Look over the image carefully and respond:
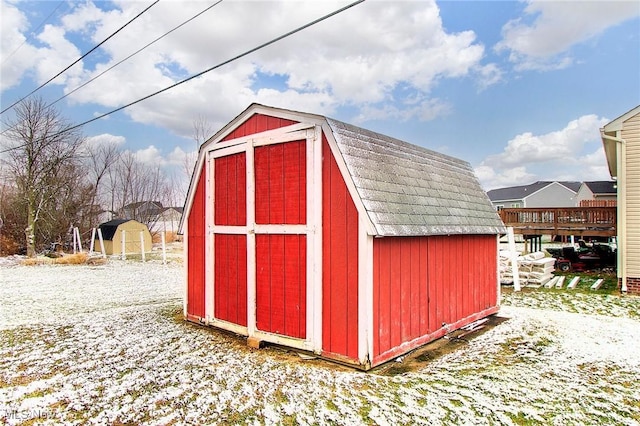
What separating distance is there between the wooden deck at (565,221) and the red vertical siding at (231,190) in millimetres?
10461

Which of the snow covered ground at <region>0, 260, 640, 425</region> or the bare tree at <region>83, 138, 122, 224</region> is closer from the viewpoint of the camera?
the snow covered ground at <region>0, 260, 640, 425</region>

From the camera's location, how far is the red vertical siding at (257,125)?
16.2 ft

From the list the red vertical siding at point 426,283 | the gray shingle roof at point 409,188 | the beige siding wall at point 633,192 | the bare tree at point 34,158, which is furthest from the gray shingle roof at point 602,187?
the bare tree at point 34,158

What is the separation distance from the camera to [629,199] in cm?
917

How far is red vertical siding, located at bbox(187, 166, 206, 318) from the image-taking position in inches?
243

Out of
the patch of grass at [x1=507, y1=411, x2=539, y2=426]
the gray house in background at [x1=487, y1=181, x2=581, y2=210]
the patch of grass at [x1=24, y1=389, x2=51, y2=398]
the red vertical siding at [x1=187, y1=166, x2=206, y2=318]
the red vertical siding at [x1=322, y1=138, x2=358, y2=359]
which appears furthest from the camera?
the gray house in background at [x1=487, y1=181, x2=581, y2=210]

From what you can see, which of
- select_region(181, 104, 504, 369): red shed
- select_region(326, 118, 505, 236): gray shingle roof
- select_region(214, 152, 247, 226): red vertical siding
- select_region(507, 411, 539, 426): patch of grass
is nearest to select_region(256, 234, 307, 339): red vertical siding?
select_region(181, 104, 504, 369): red shed

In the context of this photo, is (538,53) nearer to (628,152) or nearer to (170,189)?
(628,152)

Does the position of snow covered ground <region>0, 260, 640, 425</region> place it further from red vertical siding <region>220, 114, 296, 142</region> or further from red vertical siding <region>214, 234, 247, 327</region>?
red vertical siding <region>220, 114, 296, 142</region>

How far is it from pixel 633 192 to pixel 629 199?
0.61 feet

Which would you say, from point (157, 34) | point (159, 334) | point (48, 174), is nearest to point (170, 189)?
point (48, 174)

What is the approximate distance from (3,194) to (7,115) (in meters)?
5.65

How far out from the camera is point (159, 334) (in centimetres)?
571

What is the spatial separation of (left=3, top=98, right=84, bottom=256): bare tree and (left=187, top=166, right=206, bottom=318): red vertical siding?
18.6 m
